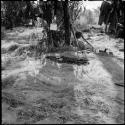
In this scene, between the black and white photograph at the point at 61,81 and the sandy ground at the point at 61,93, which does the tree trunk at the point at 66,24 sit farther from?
the sandy ground at the point at 61,93

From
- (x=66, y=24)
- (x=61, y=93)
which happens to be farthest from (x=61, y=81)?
(x=66, y=24)

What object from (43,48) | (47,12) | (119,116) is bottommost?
(119,116)

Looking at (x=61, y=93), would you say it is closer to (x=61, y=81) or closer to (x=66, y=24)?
(x=61, y=81)

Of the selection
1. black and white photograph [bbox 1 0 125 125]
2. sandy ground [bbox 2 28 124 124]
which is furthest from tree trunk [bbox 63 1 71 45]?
sandy ground [bbox 2 28 124 124]

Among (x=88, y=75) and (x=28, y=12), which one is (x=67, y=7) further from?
(x=28, y=12)

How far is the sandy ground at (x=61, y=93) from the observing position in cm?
338

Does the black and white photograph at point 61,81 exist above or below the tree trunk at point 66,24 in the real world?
below

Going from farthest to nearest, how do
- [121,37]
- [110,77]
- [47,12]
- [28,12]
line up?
1. [28,12]
2. [121,37]
3. [47,12]
4. [110,77]

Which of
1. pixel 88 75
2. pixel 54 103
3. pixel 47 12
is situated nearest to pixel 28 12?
pixel 47 12

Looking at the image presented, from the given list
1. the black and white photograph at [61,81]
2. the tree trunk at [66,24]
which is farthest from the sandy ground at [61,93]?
the tree trunk at [66,24]

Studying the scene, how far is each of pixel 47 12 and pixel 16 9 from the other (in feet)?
21.9

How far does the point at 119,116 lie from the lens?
346 centimetres

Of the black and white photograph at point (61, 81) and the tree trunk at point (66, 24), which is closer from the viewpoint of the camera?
the black and white photograph at point (61, 81)

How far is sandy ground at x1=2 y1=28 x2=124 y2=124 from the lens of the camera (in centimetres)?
338
